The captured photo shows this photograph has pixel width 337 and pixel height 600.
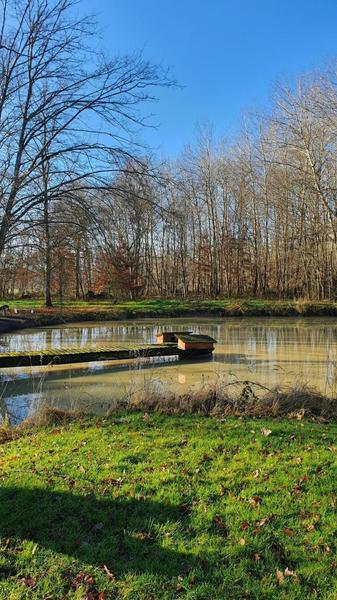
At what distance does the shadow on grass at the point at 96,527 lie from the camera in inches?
123

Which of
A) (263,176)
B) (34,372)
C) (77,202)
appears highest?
(263,176)

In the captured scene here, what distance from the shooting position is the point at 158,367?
13.2m

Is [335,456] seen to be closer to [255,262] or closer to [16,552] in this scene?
[16,552]

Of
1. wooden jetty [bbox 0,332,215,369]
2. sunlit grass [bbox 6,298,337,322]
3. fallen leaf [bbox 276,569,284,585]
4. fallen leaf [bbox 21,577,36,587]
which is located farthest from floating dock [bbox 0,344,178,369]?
sunlit grass [bbox 6,298,337,322]

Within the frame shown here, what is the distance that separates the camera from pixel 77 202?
7.25m

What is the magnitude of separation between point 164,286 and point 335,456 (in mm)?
42504

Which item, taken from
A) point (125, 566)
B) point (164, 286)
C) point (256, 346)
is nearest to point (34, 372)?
point (256, 346)

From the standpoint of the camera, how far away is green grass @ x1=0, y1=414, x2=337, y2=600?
2893mm

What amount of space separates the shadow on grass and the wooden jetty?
8160mm

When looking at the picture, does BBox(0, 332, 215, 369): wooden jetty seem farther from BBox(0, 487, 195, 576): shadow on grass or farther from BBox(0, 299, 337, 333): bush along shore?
BBox(0, 299, 337, 333): bush along shore

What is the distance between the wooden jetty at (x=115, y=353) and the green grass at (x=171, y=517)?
6522mm

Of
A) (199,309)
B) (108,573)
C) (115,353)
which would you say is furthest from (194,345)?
(199,309)

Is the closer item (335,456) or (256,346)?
(335,456)

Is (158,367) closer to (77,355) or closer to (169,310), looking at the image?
(77,355)
